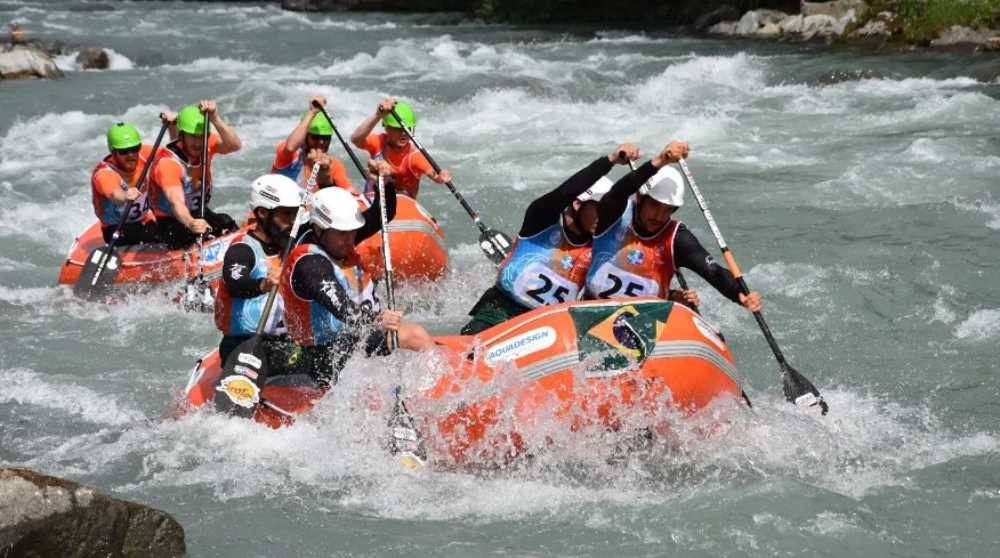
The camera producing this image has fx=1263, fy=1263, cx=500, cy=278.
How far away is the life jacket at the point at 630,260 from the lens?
22.1ft

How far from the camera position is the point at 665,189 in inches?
259

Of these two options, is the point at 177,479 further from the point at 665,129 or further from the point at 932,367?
the point at 665,129

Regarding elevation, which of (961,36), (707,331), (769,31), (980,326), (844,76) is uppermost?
(707,331)

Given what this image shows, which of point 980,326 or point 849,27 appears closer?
point 980,326

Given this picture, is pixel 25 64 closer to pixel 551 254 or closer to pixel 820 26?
pixel 820 26

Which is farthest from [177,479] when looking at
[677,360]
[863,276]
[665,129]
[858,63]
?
[858,63]

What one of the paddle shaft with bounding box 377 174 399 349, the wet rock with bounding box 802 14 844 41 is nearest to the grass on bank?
the wet rock with bounding box 802 14 844 41

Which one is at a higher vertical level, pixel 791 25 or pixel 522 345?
pixel 522 345

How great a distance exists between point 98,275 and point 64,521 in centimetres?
529

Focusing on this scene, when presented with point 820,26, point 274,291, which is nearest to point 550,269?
point 274,291

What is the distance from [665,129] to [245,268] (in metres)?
11.1

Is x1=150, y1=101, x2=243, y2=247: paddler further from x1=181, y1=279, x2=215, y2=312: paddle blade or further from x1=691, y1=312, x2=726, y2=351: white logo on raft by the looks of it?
x1=691, y1=312, x2=726, y2=351: white logo on raft

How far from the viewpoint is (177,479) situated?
6332 mm

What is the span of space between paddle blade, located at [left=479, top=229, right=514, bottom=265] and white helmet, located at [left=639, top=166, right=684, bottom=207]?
2.98 meters
